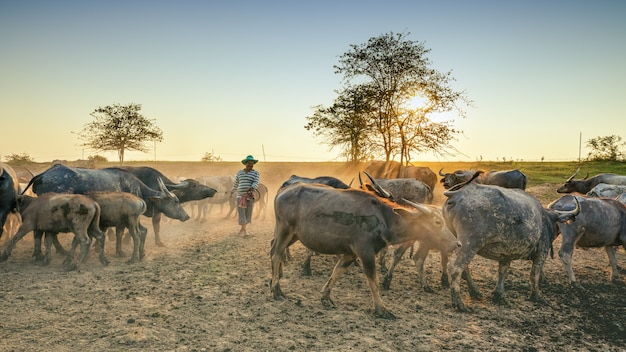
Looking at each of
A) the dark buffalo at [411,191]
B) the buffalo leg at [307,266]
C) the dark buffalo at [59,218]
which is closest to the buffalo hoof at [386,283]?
the buffalo leg at [307,266]

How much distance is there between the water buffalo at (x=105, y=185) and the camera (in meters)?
10.6

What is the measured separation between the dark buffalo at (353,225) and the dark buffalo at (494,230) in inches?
18.3

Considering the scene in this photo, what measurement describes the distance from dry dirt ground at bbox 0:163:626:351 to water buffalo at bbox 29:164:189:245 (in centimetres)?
182

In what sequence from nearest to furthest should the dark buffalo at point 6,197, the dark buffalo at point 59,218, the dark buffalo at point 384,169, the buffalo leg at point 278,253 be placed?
the buffalo leg at point 278,253 < the dark buffalo at point 59,218 < the dark buffalo at point 6,197 < the dark buffalo at point 384,169

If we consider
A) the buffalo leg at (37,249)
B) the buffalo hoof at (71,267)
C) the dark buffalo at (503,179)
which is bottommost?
the buffalo hoof at (71,267)

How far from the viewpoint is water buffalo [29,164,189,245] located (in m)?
10.6

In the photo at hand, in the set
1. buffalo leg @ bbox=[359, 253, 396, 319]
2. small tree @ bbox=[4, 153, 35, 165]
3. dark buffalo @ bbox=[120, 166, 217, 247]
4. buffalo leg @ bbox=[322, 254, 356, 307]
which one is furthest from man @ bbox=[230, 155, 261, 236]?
small tree @ bbox=[4, 153, 35, 165]

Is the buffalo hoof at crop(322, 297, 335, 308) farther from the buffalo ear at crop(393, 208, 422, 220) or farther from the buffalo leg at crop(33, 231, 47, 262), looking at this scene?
the buffalo leg at crop(33, 231, 47, 262)

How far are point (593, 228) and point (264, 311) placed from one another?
25.4ft

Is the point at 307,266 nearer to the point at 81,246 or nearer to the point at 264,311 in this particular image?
the point at 264,311

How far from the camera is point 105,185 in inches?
446

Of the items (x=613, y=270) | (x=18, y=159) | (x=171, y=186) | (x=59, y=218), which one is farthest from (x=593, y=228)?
(x=18, y=159)

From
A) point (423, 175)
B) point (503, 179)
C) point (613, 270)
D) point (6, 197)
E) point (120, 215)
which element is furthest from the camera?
point (423, 175)

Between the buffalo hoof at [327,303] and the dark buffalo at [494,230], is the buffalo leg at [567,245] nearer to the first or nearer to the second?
the dark buffalo at [494,230]
